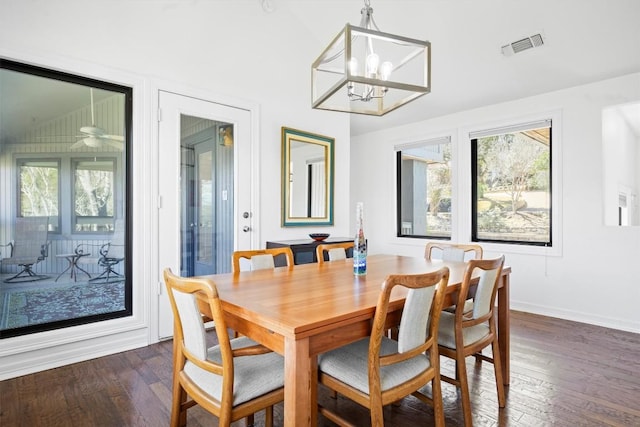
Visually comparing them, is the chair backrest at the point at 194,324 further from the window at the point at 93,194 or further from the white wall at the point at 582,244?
the white wall at the point at 582,244

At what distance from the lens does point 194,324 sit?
1393 mm

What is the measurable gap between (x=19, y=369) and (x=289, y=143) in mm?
2951

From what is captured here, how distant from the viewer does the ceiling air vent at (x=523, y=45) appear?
3191mm

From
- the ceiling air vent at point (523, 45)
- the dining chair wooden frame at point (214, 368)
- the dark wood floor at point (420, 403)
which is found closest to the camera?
the dining chair wooden frame at point (214, 368)

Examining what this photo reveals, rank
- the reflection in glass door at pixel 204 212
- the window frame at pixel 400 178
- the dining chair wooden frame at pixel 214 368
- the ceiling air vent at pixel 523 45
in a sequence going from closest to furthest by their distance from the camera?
1. the dining chair wooden frame at pixel 214 368
2. the ceiling air vent at pixel 523 45
3. the reflection in glass door at pixel 204 212
4. the window frame at pixel 400 178

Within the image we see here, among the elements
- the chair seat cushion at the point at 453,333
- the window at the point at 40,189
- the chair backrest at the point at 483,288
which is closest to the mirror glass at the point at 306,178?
the window at the point at 40,189

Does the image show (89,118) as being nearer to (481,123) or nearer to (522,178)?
(481,123)

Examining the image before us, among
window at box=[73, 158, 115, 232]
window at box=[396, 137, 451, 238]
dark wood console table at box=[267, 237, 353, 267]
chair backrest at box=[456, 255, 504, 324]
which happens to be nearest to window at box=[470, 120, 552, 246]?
window at box=[396, 137, 451, 238]

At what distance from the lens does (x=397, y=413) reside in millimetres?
1970

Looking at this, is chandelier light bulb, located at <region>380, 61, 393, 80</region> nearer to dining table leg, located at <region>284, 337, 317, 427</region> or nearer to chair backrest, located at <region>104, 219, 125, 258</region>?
dining table leg, located at <region>284, 337, 317, 427</region>

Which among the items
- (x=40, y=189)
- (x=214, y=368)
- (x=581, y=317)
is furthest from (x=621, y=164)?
(x=40, y=189)

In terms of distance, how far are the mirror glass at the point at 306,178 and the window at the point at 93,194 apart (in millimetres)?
1670

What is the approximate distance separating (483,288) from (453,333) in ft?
0.97

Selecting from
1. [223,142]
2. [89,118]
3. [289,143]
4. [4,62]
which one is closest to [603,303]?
[289,143]
